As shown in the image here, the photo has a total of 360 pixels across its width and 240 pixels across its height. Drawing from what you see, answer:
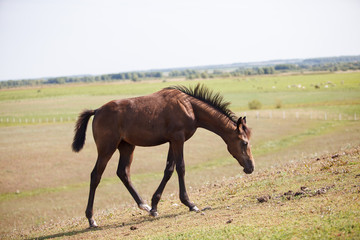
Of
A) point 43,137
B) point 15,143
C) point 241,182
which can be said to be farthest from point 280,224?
point 43,137

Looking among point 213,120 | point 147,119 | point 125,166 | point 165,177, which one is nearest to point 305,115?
point 213,120

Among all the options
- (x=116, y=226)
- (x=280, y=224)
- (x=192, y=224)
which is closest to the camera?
(x=280, y=224)

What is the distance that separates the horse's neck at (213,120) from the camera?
940 centimetres

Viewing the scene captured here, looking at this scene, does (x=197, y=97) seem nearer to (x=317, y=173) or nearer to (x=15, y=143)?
(x=317, y=173)

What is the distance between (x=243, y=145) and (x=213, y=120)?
3.01 feet

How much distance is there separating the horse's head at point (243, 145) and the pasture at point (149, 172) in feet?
2.77

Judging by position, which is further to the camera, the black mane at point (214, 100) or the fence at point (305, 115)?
the fence at point (305, 115)

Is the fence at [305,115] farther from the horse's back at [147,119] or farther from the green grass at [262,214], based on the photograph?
the horse's back at [147,119]

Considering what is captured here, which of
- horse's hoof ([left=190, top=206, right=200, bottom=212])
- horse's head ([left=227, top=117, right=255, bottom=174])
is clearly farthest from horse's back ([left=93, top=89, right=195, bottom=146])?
horse's hoof ([left=190, top=206, right=200, bottom=212])

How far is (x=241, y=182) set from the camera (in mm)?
11844

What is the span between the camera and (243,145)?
9328 millimetres

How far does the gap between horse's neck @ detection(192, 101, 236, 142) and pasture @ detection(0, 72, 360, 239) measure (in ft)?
5.59

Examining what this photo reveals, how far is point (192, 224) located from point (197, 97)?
3.20 metres

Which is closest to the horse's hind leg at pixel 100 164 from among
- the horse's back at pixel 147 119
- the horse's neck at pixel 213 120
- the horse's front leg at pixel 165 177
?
the horse's back at pixel 147 119
